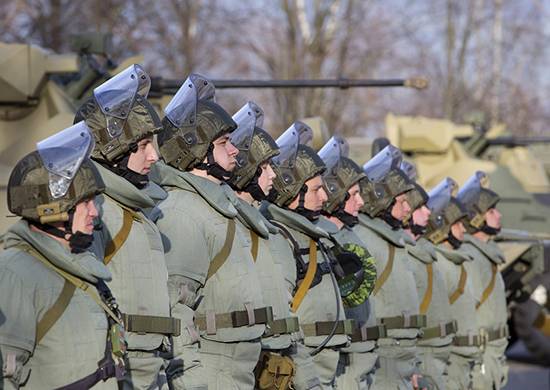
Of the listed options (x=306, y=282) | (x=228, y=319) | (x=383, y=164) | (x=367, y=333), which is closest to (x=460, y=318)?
(x=383, y=164)

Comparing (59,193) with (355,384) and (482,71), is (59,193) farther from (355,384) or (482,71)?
(482,71)

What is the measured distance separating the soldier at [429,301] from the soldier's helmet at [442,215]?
1.91ft

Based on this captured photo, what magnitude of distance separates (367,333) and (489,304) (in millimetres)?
3286

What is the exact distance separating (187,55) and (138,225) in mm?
25320

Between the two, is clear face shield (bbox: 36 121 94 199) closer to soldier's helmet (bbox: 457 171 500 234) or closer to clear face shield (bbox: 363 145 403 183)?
clear face shield (bbox: 363 145 403 183)

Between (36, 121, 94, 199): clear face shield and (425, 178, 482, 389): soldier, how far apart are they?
5827 mm

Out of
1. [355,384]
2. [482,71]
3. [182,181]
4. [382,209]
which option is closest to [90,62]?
[382,209]

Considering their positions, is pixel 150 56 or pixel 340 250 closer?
pixel 340 250

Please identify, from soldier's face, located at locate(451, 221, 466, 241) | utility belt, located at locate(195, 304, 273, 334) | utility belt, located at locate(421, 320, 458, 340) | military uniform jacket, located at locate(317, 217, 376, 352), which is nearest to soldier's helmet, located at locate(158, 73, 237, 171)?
utility belt, located at locate(195, 304, 273, 334)

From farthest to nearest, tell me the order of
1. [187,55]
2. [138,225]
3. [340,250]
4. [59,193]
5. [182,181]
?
[187,55] < [340,250] < [182,181] < [138,225] < [59,193]

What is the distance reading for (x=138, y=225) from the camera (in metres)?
6.76

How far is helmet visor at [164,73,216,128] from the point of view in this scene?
7.65m

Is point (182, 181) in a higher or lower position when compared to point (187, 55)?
lower

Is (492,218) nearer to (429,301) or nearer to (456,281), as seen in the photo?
(456,281)
